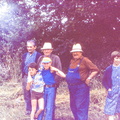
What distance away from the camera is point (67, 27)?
34.8ft

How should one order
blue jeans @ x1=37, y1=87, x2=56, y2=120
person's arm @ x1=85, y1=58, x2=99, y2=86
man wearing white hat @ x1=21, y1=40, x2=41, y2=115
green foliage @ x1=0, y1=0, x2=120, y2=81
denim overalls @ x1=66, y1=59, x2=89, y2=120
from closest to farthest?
blue jeans @ x1=37, y1=87, x2=56, y2=120
person's arm @ x1=85, y1=58, x2=99, y2=86
denim overalls @ x1=66, y1=59, x2=89, y2=120
man wearing white hat @ x1=21, y1=40, x2=41, y2=115
green foliage @ x1=0, y1=0, x2=120, y2=81

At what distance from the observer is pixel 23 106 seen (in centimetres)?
744

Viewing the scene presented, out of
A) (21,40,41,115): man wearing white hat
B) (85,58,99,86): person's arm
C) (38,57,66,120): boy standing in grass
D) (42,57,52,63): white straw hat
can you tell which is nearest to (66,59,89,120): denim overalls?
(85,58,99,86): person's arm

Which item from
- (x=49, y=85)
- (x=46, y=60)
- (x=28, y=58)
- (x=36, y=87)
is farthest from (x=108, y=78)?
(x=28, y=58)

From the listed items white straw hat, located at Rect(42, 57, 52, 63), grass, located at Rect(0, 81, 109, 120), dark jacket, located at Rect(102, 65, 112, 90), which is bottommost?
grass, located at Rect(0, 81, 109, 120)

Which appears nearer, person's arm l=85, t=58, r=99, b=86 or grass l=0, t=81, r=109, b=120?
person's arm l=85, t=58, r=99, b=86

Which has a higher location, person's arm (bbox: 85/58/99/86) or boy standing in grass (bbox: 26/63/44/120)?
person's arm (bbox: 85/58/99/86)

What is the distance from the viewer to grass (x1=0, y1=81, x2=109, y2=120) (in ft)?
20.4

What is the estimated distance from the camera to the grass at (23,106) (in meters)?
6.21

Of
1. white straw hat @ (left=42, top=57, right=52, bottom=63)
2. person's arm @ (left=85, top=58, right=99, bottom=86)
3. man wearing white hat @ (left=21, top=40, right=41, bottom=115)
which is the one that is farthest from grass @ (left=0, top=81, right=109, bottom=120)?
white straw hat @ (left=42, top=57, right=52, bottom=63)

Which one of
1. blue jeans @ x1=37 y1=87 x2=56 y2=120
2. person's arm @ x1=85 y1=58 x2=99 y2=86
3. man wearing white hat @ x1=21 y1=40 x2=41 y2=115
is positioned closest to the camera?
blue jeans @ x1=37 y1=87 x2=56 y2=120

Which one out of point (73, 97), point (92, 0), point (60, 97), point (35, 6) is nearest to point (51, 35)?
point (35, 6)

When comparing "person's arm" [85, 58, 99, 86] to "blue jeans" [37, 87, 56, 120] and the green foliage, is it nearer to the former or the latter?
"blue jeans" [37, 87, 56, 120]

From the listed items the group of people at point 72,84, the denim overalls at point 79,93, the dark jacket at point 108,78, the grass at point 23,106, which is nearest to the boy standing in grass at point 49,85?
the group of people at point 72,84
